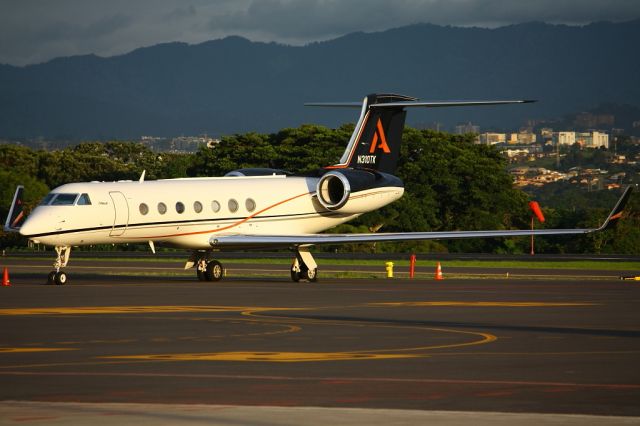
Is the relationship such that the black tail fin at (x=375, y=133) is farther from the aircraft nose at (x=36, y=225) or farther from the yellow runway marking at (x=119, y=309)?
the yellow runway marking at (x=119, y=309)

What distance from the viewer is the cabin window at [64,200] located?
34.8 metres

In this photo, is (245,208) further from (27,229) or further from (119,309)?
(119,309)

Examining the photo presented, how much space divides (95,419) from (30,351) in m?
6.45

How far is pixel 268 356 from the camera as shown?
56.7 feet

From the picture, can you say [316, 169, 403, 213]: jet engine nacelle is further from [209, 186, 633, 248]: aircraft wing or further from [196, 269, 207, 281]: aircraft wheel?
[196, 269, 207, 281]: aircraft wheel

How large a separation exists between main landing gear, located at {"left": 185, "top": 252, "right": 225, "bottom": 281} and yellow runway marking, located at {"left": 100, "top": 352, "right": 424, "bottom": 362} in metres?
20.0

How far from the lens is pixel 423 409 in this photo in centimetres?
1243

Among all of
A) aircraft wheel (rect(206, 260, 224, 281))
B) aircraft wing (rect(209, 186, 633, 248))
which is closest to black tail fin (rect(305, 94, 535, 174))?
aircraft wing (rect(209, 186, 633, 248))

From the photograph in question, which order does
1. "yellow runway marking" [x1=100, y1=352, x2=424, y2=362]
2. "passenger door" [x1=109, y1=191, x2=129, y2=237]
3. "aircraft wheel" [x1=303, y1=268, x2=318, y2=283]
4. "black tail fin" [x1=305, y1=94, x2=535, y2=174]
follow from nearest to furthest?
"yellow runway marking" [x1=100, y1=352, x2=424, y2=362], "passenger door" [x1=109, y1=191, x2=129, y2=237], "aircraft wheel" [x1=303, y1=268, x2=318, y2=283], "black tail fin" [x1=305, y1=94, x2=535, y2=174]

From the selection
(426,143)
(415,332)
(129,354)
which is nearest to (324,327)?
(415,332)

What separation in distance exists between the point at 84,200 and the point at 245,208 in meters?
5.17

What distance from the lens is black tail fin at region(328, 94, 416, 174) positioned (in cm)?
4131

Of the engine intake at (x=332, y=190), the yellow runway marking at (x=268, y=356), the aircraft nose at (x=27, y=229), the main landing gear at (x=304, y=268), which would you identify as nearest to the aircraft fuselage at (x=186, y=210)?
the aircraft nose at (x=27, y=229)

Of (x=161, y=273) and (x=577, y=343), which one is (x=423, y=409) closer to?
(x=577, y=343)
